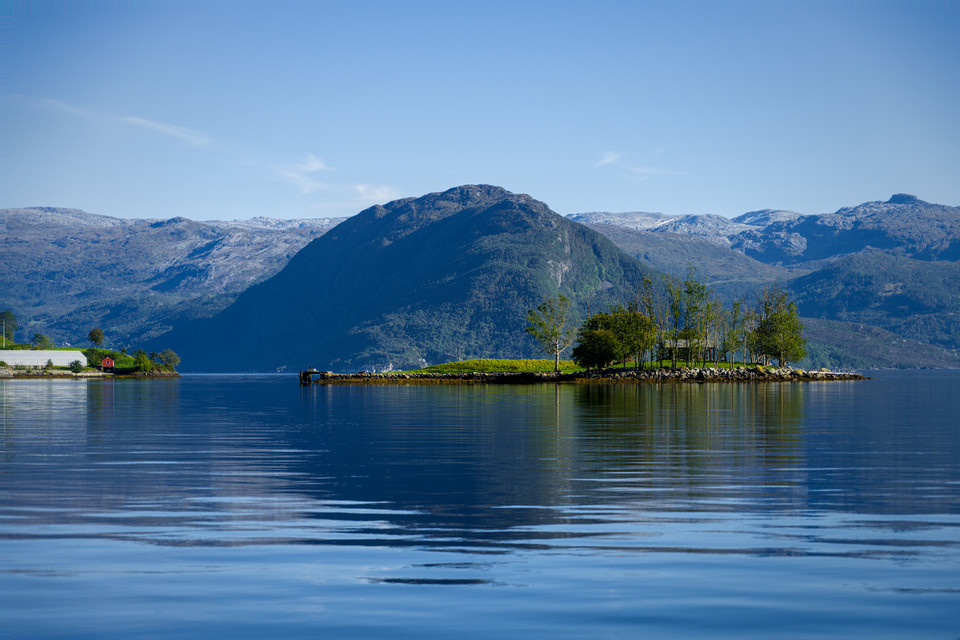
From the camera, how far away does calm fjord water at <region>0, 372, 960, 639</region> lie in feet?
43.3

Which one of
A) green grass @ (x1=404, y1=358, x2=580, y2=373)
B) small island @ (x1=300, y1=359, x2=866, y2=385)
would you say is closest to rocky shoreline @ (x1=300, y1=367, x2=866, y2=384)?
small island @ (x1=300, y1=359, x2=866, y2=385)

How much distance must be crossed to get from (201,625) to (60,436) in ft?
134

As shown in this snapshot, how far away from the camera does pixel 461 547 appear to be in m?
17.8

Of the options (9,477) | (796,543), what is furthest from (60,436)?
(796,543)

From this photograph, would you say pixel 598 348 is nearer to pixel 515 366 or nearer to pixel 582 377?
pixel 582 377

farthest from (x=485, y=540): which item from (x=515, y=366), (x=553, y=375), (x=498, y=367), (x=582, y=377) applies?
(x=515, y=366)

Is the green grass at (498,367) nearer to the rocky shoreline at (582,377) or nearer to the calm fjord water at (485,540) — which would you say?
the rocky shoreline at (582,377)

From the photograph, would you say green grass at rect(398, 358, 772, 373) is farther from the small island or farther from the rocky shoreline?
the rocky shoreline

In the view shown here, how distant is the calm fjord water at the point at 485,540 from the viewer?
43.3ft

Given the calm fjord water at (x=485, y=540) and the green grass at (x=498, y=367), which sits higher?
the green grass at (x=498, y=367)

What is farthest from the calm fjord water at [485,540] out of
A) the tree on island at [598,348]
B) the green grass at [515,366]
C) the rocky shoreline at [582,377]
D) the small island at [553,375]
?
the green grass at [515,366]

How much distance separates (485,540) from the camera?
18.5 m

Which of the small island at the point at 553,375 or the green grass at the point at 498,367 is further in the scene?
the green grass at the point at 498,367

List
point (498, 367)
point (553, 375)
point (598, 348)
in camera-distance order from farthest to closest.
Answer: point (498, 367)
point (553, 375)
point (598, 348)
